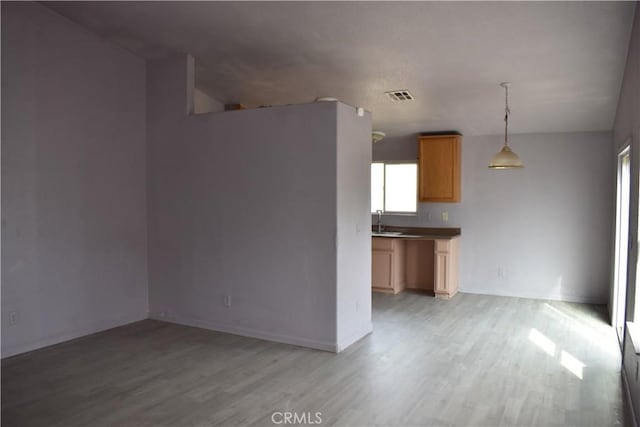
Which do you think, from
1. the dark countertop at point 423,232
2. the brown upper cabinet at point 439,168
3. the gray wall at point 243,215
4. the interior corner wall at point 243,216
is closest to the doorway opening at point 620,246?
the dark countertop at point 423,232

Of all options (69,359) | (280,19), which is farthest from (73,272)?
(280,19)

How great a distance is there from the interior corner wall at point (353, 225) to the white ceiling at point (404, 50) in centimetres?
65

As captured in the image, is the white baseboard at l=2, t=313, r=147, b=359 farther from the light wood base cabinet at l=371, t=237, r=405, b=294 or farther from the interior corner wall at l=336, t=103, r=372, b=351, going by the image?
→ the light wood base cabinet at l=371, t=237, r=405, b=294

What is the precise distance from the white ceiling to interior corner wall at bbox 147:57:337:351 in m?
0.60

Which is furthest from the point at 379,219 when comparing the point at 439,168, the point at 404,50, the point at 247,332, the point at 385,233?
the point at 404,50

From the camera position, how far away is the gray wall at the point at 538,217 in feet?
20.0

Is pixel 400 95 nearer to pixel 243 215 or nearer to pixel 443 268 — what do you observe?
pixel 243 215

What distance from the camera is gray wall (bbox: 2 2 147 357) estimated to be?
4.09 meters

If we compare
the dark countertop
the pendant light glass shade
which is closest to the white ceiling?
the pendant light glass shade

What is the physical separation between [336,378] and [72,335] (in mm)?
2665

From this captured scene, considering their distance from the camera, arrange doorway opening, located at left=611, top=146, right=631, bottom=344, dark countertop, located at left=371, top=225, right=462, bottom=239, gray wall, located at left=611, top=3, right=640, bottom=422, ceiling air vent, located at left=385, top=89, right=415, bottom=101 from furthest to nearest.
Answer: dark countertop, located at left=371, top=225, right=462, bottom=239
ceiling air vent, located at left=385, top=89, right=415, bottom=101
doorway opening, located at left=611, top=146, right=631, bottom=344
gray wall, located at left=611, top=3, right=640, bottom=422

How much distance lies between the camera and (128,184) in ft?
16.9

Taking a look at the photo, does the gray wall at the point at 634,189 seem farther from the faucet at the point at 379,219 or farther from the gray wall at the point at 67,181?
the gray wall at the point at 67,181

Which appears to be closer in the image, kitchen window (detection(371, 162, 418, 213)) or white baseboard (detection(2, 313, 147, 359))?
white baseboard (detection(2, 313, 147, 359))
